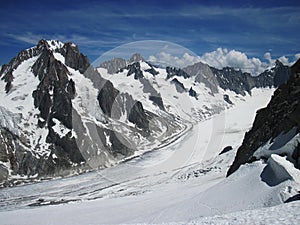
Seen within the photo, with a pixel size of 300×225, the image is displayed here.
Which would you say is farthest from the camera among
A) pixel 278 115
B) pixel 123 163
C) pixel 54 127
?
pixel 54 127

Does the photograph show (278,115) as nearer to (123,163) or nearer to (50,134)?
(123,163)

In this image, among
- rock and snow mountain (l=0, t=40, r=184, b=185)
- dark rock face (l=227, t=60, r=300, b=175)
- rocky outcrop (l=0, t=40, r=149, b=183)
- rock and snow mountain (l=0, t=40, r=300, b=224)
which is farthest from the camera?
rock and snow mountain (l=0, t=40, r=184, b=185)

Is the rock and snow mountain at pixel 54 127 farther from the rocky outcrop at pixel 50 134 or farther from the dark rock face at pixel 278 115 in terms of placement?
the dark rock face at pixel 278 115

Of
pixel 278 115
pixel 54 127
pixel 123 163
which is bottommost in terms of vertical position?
pixel 123 163

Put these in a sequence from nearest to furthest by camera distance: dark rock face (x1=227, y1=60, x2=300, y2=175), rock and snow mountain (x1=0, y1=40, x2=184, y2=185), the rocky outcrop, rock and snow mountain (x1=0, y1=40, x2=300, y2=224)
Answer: rock and snow mountain (x1=0, y1=40, x2=300, y2=224) → dark rock face (x1=227, y1=60, x2=300, y2=175) → the rocky outcrop → rock and snow mountain (x1=0, y1=40, x2=184, y2=185)

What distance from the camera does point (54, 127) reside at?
513ft

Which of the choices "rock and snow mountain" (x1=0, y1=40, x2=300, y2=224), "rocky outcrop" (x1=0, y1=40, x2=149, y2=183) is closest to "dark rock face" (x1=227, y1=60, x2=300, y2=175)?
"rock and snow mountain" (x1=0, y1=40, x2=300, y2=224)

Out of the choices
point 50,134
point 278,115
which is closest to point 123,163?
point 50,134

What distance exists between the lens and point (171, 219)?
28234 mm

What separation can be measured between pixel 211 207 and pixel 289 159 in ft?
28.2

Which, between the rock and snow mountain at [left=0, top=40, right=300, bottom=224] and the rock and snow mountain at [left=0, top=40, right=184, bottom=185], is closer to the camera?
the rock and snow mountain at [left=0, top=40, right=300, bottom=224]

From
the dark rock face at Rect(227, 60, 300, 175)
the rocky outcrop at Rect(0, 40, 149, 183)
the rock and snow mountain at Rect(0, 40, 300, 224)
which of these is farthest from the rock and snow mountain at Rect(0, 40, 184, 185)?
the dark rock face at Rect(227, 60, 300, 175)

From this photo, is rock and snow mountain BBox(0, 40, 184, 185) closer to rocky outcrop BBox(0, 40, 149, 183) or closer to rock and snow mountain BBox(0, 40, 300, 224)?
rocky outcrop BBox(0, 40, 149, 183)

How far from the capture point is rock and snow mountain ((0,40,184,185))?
133 meters
